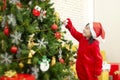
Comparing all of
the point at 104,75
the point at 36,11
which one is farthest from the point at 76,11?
the point at 36,11

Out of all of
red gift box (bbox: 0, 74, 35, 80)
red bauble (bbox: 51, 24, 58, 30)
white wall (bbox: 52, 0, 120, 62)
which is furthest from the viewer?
white wall (bbox: 52, 0, 120, 62)

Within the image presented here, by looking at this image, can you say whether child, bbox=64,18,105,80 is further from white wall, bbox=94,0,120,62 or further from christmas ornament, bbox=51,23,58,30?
white wall, bbox=94,0,120,62

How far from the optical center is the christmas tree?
6.18 ft

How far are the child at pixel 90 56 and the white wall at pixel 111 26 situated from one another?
2060 millimetres

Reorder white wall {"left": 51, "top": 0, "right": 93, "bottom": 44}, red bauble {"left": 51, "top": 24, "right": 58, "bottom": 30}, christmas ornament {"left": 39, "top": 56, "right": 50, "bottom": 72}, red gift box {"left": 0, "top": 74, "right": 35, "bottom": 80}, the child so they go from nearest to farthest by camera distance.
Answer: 1. red gift box {"left": 0, "top": 74, "right": 35, "bottom": 80}
2. christmas ornament {"left": 39, "top": 56, "right": 50, "bottom": 72}
3. red bauble {"left": 51, "top": 24, "right": 58, "bottom": 30}
4. the child
5. white wall {"left": 51, "top": 0, "right": 93, "bottom": 44}

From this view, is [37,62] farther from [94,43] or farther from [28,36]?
[94,43]

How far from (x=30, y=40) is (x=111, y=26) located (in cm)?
282

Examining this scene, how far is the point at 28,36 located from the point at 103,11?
113 inches

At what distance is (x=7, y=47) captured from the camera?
188 centimetres

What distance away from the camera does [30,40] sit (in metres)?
1.93

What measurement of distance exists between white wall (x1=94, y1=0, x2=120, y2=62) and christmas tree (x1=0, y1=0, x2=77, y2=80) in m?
2.52

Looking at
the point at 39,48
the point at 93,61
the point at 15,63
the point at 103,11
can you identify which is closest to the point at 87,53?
the point at 93,61

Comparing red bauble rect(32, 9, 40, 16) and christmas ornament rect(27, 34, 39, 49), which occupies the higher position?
red bauble rect(32, 9, 40, 16)

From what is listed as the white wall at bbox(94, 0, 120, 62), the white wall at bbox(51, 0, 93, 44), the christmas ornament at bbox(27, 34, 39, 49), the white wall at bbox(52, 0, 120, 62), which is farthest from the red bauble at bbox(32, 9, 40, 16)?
the white wall at bbox(94, 0, 120, 62)
